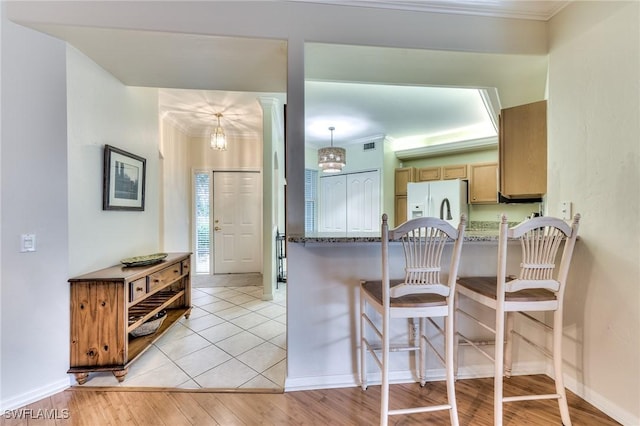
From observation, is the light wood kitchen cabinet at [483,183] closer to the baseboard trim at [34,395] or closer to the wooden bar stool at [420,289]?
the wooden bar stool at [420,289]

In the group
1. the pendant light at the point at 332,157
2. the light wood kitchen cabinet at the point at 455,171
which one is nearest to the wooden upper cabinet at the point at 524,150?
the pendant light at the point at 332,157

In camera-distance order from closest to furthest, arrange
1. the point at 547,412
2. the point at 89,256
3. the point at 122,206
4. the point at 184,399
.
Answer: the point at 547,412 < the point at 184,399 < the point at 89,256 < the point at 122,206

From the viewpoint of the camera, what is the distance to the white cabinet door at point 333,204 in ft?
18.5

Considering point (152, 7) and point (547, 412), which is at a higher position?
point (152, 7)

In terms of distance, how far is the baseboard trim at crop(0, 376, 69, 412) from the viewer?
1.60 m

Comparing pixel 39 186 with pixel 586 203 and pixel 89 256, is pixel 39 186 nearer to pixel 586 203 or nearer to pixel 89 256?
pixel 89 256

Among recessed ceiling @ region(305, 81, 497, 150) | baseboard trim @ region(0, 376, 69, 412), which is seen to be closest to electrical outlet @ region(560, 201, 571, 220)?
recessed ceiling @ region(305, 81, 497, 150)

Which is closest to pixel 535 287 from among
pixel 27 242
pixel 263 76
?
pixel 263 76

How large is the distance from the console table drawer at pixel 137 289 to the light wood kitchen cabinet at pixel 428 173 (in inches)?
181

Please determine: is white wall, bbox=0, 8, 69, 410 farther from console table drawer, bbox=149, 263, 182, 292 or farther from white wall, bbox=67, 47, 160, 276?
console table drawer, bbox=149, 263, 182, 292

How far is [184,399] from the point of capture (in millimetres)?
1686

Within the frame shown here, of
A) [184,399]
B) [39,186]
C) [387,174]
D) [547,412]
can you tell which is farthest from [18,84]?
[387,174]

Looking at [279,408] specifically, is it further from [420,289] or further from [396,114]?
[396,114]

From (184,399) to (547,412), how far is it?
86.5 inches
